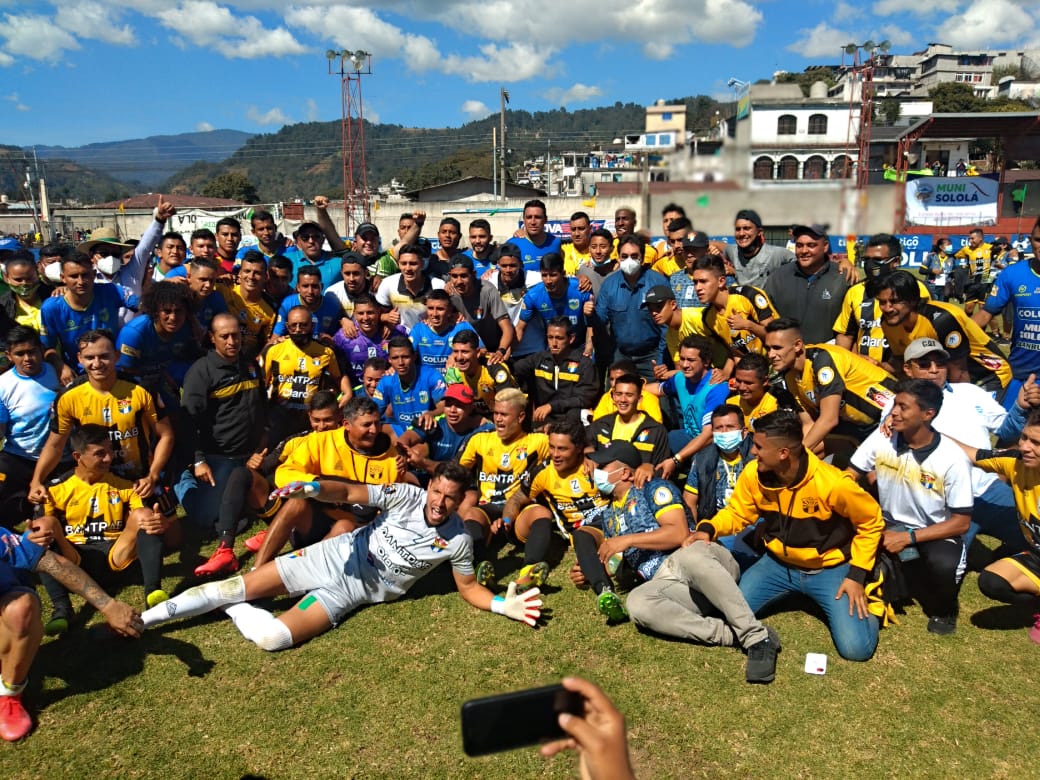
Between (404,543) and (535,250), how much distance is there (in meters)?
5.04

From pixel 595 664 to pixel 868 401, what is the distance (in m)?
3.09

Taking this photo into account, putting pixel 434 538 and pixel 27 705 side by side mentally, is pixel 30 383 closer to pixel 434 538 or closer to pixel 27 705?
pixel 27 705

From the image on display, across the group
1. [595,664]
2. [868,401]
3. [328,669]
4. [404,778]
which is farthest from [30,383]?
[868,401]

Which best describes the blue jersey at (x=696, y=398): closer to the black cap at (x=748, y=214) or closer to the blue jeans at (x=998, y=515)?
the black cap at (x=748, y=214)

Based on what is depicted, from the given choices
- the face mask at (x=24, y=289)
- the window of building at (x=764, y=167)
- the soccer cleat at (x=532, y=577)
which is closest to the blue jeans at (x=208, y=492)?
the face mask at (x=24, y=289)

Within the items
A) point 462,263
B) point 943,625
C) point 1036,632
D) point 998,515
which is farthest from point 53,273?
point 1036,632

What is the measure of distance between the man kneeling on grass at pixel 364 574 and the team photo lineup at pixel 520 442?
2 centimetres

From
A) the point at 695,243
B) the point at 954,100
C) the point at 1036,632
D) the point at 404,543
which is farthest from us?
the point at 954,100

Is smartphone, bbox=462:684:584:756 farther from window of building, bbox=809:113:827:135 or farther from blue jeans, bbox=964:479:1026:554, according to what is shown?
blue jeans, bbox=964:479:1026:554

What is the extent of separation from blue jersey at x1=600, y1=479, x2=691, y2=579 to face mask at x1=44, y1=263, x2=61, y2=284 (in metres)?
6.24

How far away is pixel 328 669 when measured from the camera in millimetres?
4426

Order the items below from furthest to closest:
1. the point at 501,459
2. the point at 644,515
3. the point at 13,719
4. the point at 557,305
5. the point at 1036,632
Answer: the point at 557,305 → the point at 501,459 → the point at 644,515 → the point at 1036,632 → the point at 13,719

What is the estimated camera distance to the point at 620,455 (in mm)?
5707

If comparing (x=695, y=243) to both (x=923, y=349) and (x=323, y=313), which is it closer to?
(x=923, y=349)
